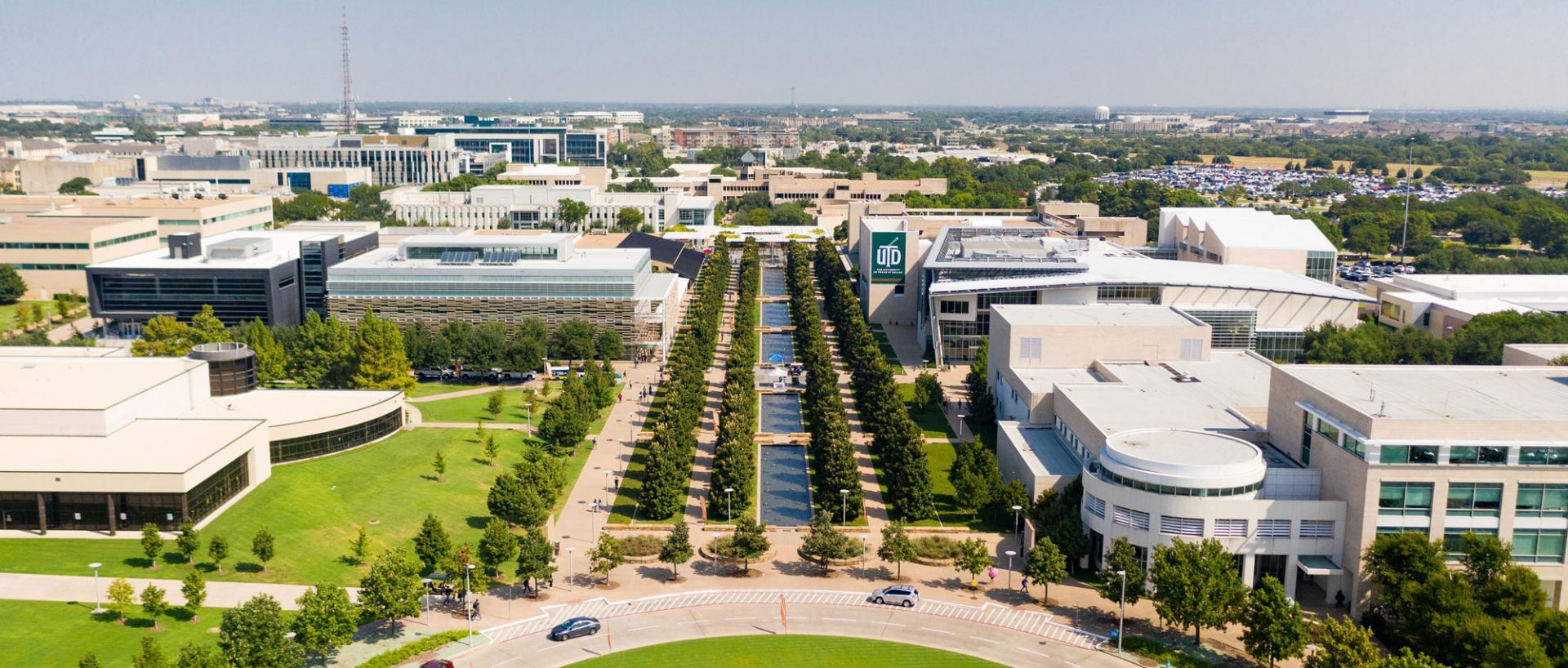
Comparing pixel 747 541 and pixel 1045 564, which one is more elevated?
pixel 1045 564

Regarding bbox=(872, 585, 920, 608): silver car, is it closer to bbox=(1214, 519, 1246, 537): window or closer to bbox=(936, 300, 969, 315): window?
bbox=(1214, 519, 1246, 537): window

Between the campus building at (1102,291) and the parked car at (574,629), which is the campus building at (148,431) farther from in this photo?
the campus building at (1102,291)

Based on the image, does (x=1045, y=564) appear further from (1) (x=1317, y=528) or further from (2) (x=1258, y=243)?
(2) (x=1258, y=243)

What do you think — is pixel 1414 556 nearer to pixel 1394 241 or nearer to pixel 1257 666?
pixel 1257 666

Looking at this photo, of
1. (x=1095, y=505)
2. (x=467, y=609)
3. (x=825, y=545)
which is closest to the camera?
(x=467, y=609)

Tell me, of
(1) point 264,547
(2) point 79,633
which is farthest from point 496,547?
(2) point 79,633
